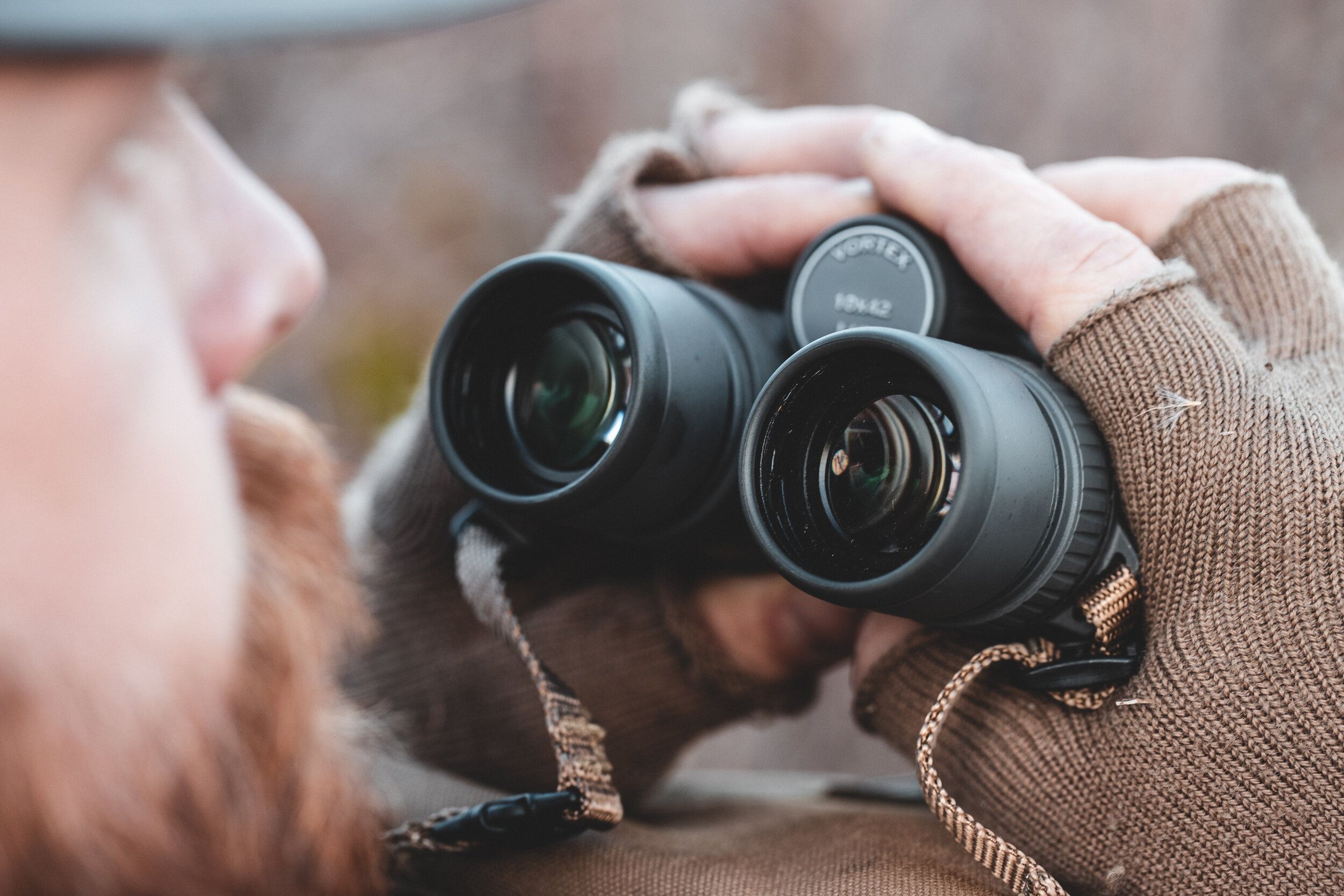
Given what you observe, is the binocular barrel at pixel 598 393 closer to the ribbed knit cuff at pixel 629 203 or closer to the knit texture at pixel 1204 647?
the ribbed knit cuff at pixel 629 203

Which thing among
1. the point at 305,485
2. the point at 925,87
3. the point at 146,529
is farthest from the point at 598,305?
the point at 925,87

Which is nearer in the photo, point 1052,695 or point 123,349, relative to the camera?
point 123,349

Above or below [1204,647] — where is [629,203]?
above

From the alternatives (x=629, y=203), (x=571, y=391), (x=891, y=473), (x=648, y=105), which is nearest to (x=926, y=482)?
(x=891, y=473)

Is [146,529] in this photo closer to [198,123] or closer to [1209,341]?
[198,123]

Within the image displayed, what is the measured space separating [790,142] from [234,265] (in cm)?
52

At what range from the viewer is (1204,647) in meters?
0.65

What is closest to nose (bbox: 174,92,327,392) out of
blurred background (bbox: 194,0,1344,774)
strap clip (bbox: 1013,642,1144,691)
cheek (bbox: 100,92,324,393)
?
cheek (bbox: 100,92,324,393)

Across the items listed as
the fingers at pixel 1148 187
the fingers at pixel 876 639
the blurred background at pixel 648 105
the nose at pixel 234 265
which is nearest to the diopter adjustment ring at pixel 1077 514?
the fingers at pixel 876 639

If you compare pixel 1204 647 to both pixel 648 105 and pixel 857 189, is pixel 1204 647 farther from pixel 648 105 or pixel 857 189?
pixel 648 105

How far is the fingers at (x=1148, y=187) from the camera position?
81cm

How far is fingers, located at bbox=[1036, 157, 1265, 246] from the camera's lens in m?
0.81

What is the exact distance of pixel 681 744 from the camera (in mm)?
945

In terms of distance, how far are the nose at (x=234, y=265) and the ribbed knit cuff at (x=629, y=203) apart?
1.07 feet
